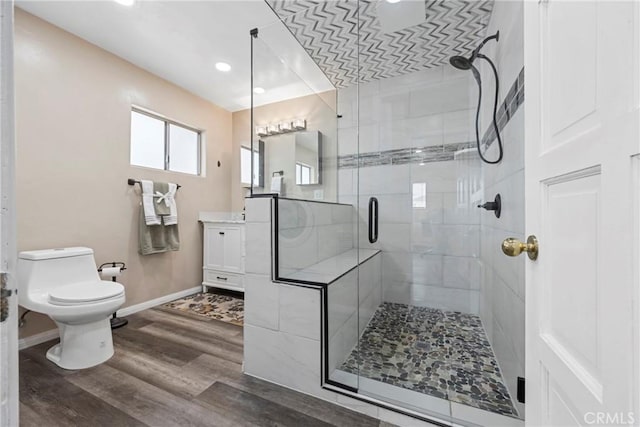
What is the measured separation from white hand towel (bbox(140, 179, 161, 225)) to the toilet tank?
1.84ft

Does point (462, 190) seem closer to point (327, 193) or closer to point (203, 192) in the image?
point (327, 193)

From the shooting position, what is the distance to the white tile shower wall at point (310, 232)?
1688 mm

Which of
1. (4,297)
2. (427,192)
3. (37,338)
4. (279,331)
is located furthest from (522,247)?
(37,338)

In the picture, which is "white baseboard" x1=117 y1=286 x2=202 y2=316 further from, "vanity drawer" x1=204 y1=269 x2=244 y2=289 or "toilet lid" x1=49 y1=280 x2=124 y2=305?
"toilet lid" x1=49 y1=280 x2=124 y2=305

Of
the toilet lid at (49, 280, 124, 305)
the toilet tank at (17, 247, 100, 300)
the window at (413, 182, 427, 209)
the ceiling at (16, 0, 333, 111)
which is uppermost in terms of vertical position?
the ceiling at (16, 0, 333, 111)

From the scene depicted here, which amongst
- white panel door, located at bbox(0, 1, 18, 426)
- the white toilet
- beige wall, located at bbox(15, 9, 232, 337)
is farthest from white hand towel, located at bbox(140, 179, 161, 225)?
white panel door, located at bbox(0, 1, 18, 426)

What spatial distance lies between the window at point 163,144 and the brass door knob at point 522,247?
3.15m

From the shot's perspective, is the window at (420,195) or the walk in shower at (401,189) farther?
the window at (420,195)

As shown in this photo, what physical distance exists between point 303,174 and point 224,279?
62.6 inches

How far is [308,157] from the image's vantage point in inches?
109

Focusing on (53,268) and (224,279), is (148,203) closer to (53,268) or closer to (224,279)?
(53,268)

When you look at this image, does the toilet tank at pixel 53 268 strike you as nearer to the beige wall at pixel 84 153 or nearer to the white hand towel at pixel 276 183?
the beige wall at pixel 84 153

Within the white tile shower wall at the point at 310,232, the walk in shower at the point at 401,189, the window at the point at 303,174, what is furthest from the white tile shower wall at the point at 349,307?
the window at the point at 303,174

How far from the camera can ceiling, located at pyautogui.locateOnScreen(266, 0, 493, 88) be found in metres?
1.81
